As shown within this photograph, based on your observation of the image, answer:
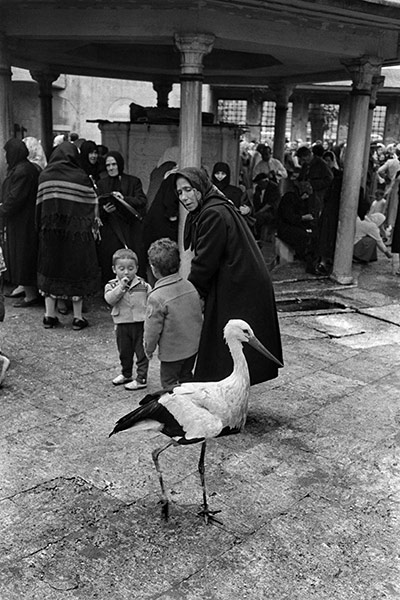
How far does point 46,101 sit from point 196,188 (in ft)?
28.9

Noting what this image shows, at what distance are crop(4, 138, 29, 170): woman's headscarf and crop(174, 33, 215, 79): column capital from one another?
74.4 inches

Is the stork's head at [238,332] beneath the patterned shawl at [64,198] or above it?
beneath

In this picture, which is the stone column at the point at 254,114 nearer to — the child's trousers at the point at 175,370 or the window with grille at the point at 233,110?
the window with grille at the point at 233,110

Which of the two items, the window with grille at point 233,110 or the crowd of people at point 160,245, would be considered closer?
the crowd of people at point 160,245

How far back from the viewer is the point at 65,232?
21.9 feet

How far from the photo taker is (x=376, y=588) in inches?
122

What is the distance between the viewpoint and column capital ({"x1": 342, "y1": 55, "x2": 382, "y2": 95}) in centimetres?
870

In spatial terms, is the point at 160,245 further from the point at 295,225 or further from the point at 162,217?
the point at 295,225

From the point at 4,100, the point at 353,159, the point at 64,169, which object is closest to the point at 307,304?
the point at 353,159

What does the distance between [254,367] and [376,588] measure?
184 centimetres

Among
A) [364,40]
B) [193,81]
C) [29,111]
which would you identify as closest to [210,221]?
[193,81]

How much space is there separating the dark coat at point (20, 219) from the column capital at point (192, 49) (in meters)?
1.95

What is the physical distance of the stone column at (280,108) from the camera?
42.4 ft

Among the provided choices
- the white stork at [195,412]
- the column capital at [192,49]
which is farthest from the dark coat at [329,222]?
the white stork at [195,412]
